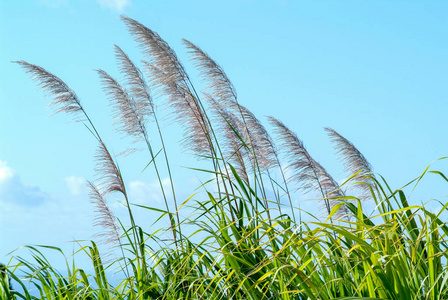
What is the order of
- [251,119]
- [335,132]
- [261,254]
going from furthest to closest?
[335,132], [251,119], [261,254]

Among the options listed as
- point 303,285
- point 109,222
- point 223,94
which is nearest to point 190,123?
point 223,94

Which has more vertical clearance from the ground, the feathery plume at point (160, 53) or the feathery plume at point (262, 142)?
the feathery plume at point (160, 53)

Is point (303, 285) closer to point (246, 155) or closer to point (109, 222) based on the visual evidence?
point (246, 155)

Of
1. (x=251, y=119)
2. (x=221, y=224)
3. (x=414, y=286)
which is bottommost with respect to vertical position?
(x=414, y=286)

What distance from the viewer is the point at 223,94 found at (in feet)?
14.0

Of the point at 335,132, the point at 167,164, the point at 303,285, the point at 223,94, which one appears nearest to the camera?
the point at 303,285

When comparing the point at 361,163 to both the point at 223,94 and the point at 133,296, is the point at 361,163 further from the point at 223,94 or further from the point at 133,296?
the point at 133,296

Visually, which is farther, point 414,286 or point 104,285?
point 104,285

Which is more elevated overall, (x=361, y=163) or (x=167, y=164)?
(x=167, y=164)

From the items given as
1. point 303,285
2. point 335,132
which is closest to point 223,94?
point 335,132

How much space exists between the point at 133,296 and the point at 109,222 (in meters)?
2.42

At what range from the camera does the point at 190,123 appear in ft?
14.3

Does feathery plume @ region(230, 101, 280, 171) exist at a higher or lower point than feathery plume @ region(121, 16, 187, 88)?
lower

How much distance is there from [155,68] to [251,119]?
0.97m
